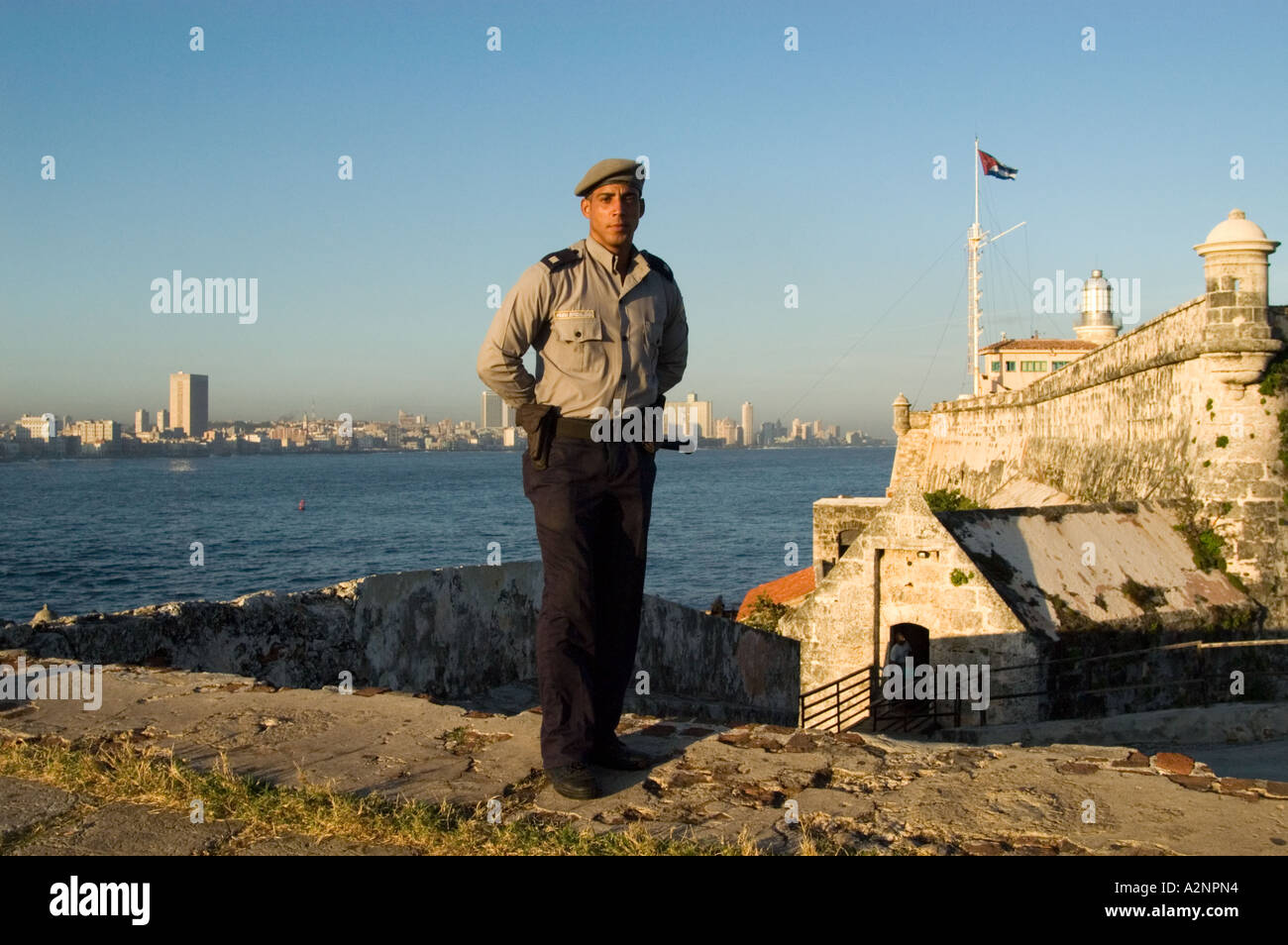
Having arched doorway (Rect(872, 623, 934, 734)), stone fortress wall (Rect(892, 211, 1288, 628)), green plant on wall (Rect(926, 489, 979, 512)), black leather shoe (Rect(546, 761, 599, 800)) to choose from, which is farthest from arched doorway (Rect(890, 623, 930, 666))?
green plant on wall (Rect(926, 489, 979, 512))

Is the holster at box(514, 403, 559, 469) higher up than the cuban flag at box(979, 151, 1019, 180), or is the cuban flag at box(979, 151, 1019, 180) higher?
the cuban flag at box(979, 151, 1019, 180)

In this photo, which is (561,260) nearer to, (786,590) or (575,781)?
(575,781)

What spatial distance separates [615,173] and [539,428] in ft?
3.83

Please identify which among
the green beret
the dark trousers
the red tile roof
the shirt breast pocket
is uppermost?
the green beret

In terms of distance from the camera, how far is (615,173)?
463 centimetres

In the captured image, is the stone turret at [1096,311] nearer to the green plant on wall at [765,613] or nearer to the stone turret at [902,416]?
the stone turret at [902,416]

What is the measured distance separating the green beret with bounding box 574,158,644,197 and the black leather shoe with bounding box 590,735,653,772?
243cm

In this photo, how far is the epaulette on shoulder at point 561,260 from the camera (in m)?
4.59

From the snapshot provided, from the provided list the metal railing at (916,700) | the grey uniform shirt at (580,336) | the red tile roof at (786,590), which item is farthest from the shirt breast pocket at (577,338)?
the red tile roof at (786,590)

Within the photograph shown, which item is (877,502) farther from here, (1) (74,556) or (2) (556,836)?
(1) (74,556)

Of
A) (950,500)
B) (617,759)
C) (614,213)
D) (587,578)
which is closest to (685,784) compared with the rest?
(617,759)

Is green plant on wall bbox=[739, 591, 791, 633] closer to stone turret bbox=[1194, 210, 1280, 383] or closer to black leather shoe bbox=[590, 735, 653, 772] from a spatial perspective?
stone turret bbox=[1194, 210, 1280, 383]

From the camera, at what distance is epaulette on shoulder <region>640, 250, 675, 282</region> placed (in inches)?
192

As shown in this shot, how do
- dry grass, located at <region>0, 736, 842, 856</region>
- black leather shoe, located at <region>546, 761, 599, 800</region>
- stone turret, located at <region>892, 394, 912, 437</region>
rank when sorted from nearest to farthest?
dry grass, located at <region>0, 736, 842, 856</region> → black leather shoe, located at <region>546, 761, 599, 800</region> → stone turret, located at <region>892, 394, 912, 437</region>
